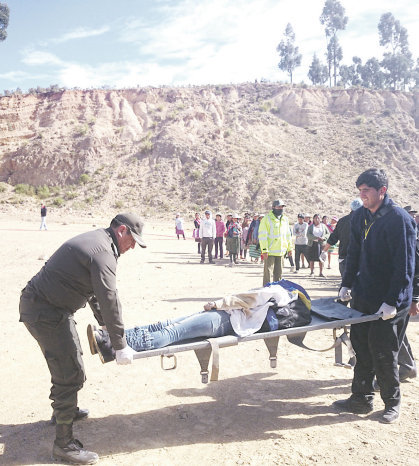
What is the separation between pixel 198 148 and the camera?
4406cm

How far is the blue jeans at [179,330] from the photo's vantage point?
142 inches

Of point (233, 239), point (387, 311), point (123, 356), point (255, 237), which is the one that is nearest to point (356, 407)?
point (387, 311)

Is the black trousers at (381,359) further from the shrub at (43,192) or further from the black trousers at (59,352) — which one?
the shrub at (43,192)

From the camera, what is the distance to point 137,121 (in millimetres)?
47125

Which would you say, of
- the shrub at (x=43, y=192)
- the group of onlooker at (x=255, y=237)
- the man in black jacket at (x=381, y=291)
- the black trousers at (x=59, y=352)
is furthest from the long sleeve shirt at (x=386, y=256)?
the shrub at (x=43, y=192)

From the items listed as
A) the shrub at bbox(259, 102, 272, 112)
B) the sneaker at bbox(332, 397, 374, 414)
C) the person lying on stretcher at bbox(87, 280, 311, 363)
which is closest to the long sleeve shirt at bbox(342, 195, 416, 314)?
the person lying on stretcher at bbox(87, 280, 311, 363)

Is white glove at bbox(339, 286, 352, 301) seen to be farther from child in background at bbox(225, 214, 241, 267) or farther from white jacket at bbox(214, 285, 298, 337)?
child in background at bbox(225, 214, 241, 267)

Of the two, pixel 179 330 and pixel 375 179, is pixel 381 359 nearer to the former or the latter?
pixel 375 179

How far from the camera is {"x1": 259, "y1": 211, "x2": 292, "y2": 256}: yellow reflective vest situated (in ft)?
27.2

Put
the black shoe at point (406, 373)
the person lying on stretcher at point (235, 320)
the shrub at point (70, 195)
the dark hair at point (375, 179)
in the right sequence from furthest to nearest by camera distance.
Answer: the shrub at point (70, 195)
the black shoe at point (406, 373)
the dark hair at point (375, 179)
the person lying on stretcher at point (235, 320)

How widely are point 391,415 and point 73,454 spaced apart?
2734 millimetres

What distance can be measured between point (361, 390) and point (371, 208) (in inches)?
67.8

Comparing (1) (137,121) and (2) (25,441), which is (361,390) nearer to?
(2) (25,441)

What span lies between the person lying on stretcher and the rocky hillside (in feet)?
108
